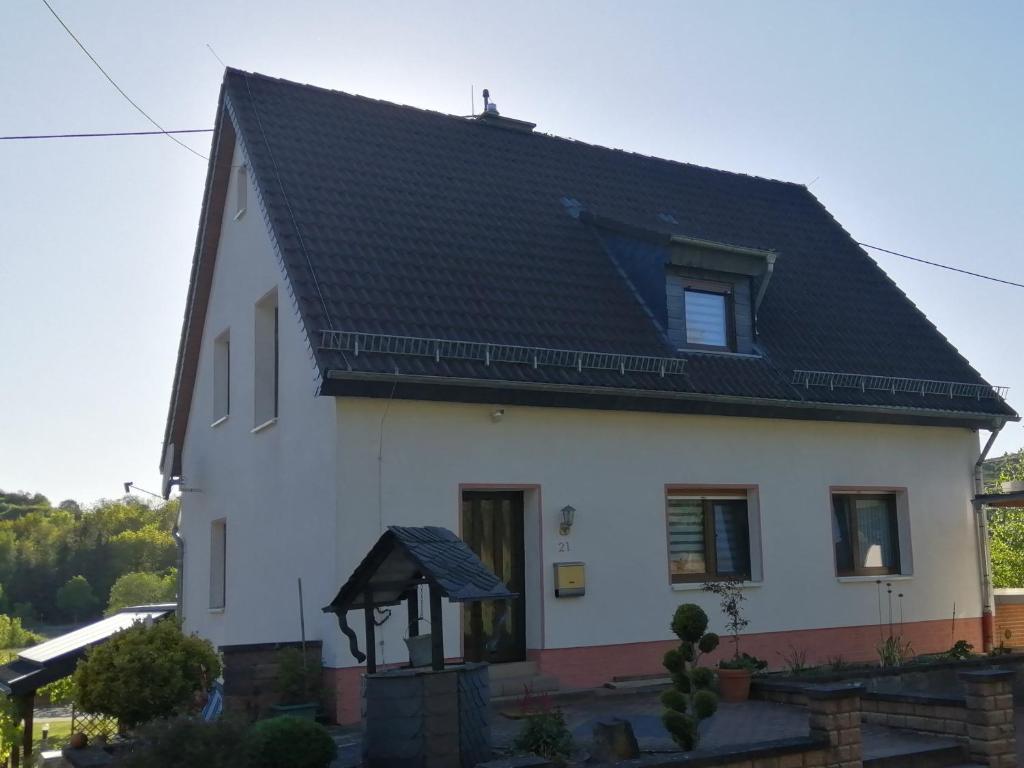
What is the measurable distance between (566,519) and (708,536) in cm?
257

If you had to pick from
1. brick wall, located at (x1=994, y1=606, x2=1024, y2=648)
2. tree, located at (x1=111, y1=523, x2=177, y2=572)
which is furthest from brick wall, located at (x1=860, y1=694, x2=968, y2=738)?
tree, located at (x1=111, y1=523, x2=177, y2=572)

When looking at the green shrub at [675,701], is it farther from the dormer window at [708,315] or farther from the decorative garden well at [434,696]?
the dormer window at [708,315]

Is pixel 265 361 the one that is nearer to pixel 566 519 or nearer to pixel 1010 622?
pixel 566 519

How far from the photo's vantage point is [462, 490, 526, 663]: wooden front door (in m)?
12.8

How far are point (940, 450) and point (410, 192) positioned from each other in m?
9.03

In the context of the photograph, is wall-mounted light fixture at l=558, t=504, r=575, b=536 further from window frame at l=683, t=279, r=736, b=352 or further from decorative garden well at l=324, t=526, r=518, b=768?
decorative garden well at l=324, t=526, r=518, b=768

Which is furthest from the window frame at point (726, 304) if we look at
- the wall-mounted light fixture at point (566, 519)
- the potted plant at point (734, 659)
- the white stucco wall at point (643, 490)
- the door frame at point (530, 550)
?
the door frame at point (530, 550)

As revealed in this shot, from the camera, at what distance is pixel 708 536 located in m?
14.6

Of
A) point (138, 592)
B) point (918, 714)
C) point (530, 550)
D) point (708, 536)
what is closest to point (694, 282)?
point (708, 536)

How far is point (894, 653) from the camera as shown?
1432 centimetres

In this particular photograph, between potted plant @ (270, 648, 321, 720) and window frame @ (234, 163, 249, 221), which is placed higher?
window frame @ (234, 163, 249, 221)

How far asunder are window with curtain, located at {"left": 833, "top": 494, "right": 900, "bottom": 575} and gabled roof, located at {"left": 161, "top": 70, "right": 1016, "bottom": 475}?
1496 mm

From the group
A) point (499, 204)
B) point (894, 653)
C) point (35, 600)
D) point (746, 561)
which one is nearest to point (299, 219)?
point (499, 204)

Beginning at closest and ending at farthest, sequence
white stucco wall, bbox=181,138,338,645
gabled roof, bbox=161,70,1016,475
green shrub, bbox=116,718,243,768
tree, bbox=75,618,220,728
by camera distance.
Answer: green shrub, bbox=116,718,243,768, tree, bbox=75,618,220,728, white stucco wall, bbox=181,138,338,645, gabled roof, bbox=161,70,1016,475
